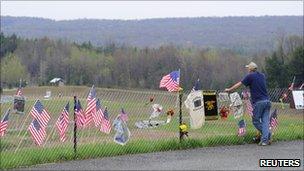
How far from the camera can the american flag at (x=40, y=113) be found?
33.6 ft

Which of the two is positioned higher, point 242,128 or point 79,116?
point 79,116

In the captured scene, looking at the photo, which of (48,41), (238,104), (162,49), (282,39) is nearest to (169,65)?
(162,49)

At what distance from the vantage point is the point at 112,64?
130750 mm

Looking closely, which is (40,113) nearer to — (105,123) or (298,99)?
(105,123)

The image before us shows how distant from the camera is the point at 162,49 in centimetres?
13638

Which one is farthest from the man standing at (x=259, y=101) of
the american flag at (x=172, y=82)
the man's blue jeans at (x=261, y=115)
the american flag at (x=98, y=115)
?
the american flag at (x=98, y=115)

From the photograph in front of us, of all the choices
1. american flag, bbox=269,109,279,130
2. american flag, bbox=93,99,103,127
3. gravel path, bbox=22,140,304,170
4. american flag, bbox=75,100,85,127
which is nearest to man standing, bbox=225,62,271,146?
gravel path, bbox=22,140,304,170

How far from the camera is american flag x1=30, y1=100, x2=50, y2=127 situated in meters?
10.2

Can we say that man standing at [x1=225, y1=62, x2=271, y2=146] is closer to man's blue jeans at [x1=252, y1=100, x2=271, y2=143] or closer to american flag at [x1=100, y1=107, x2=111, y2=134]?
man's blue jeans at [x1=252, y1=100, x2=271, y2=143]

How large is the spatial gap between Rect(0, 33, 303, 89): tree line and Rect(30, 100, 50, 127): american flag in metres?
97.5

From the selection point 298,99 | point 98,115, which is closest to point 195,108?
point 98,115

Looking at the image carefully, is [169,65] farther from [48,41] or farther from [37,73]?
[48,41]

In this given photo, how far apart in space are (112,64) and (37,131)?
120580 mm

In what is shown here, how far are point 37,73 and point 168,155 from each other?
132275 millimetres
